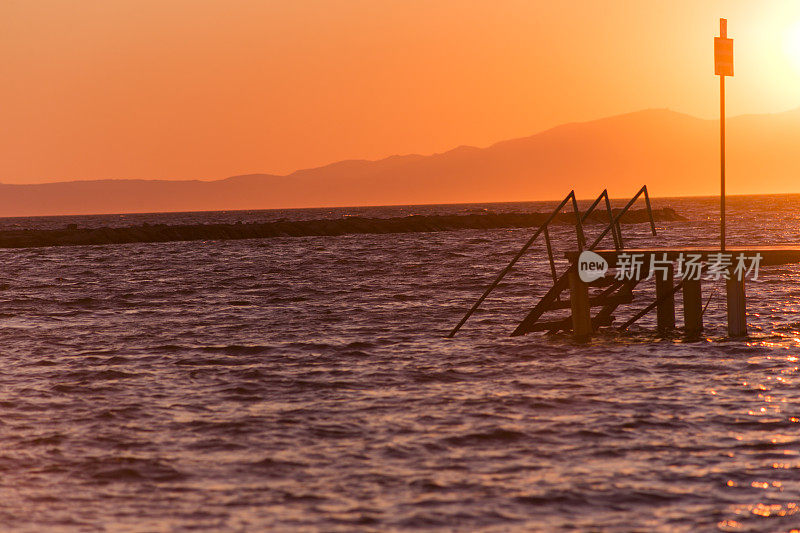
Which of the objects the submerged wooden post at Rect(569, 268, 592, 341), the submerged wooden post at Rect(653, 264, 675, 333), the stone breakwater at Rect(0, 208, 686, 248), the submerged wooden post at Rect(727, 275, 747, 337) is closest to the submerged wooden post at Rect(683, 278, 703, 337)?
the submerged wooden post at Rect(653, 264, 675, 333)

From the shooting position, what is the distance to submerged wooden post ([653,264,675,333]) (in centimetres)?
2330

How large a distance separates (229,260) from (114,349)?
153 feet

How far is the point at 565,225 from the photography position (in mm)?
151750

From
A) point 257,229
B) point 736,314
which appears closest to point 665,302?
point 736,314

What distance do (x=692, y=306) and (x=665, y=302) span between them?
104cm

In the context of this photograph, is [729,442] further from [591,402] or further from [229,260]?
[229,260]

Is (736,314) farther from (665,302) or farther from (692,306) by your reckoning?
(665,302)

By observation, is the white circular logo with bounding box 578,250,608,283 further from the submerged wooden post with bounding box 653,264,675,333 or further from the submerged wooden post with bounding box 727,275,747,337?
the submerged wooden post with bounding box 727,275,747,337

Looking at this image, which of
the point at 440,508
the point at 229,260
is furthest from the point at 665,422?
the point at 229,260

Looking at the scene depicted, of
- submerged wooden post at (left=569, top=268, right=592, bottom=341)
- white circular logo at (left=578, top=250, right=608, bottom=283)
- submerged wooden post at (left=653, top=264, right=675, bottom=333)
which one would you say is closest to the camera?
white circular logo at (left=578, top=250, right=608, bottom=283)

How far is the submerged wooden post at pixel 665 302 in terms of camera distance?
23297 millimetres

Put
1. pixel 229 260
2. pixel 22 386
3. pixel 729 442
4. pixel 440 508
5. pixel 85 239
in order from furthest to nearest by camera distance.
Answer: pixel 85 239 < pixel 229 260 < pixel 22 386 < pixel 729 442 < pixel 440 508

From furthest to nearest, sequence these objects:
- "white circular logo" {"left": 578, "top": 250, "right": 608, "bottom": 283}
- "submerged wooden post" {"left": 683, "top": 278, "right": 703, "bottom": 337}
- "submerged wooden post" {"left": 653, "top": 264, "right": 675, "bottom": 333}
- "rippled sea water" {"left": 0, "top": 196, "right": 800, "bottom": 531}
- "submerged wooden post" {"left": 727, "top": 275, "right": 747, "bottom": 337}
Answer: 1. "submerged wooden post" {"left": 653, "top": 264, "right": 675, "bottom": 333}
2. "submerged wooden post" {"left": 683, "top": 278, "right": 703, "bottom": 337}
3. "white circular logo" {"left": 578, "top": 250, "right": 608, "bottom": 283}
4. "submerged wooden post" {"left": 727, "top": 275, "right": 747, "bottom": 337}
5. "rippled sea water" {"left": 0, "top": 196, "right": 800, "bottom": 531}

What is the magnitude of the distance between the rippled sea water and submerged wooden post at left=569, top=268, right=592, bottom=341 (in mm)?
836
